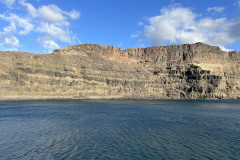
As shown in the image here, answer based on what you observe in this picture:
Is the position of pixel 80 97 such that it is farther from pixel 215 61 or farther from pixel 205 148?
pixel 215 61

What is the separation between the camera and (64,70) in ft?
323

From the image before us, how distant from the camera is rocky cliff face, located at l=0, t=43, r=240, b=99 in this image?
87.5 meters

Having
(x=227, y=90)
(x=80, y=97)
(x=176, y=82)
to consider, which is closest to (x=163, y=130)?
(x=80, y=97)

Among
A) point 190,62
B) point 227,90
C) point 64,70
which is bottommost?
point 227,90

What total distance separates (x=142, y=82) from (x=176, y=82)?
2223 cm

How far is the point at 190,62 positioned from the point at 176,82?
745 inches

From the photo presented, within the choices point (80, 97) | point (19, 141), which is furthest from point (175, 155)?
point (80, 97)

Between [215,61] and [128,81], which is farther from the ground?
[215,61]

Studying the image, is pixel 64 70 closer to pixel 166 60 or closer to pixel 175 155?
pixel 166 60

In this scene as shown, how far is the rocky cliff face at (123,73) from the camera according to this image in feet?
287

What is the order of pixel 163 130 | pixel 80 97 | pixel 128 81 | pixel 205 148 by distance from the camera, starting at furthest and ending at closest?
pixel 128 81, pixel 80 97, pixel 163 130, pixel 205 148

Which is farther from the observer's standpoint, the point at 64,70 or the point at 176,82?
the point at 176,82

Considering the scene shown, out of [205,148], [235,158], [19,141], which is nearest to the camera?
[235,158]

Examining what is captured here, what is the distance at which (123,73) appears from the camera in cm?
11812
